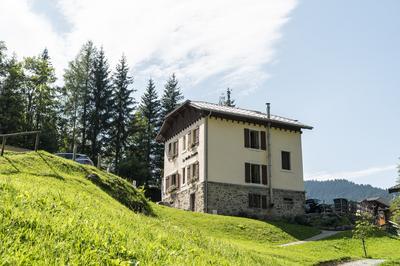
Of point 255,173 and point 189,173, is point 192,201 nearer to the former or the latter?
point 189,173

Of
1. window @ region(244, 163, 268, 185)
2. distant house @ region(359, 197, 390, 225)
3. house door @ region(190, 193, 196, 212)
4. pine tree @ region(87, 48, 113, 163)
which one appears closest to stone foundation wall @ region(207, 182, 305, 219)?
window @ region(244, 163, 268, 185)

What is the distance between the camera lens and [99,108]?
183 feet

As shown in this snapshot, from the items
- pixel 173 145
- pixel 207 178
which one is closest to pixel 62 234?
pixel 207 178

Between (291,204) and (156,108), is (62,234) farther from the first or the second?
(156,108)

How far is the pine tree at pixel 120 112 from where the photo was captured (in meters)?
55.5

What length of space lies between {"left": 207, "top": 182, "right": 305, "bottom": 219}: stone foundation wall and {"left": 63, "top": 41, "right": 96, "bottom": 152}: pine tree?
2468 cm

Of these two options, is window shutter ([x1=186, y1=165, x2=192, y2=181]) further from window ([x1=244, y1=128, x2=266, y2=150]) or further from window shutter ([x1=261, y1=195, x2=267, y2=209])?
window shutter ([x1=261, y1=195, x2=267, y2=209])

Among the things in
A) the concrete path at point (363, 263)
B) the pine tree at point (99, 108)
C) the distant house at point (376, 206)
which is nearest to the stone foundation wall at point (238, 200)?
the distant house at point (376, 206)

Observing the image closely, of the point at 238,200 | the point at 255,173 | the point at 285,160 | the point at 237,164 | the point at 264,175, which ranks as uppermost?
the point at 285,160

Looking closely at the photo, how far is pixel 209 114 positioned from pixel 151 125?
80.2ft

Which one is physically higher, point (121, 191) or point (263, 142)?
point (263, 142)

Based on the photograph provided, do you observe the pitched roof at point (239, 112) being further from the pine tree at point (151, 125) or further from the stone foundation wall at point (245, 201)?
the pine tree at point (151, 125)

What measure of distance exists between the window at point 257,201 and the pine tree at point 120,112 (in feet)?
72.7

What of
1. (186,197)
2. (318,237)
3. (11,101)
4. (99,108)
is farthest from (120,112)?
(318,237)
